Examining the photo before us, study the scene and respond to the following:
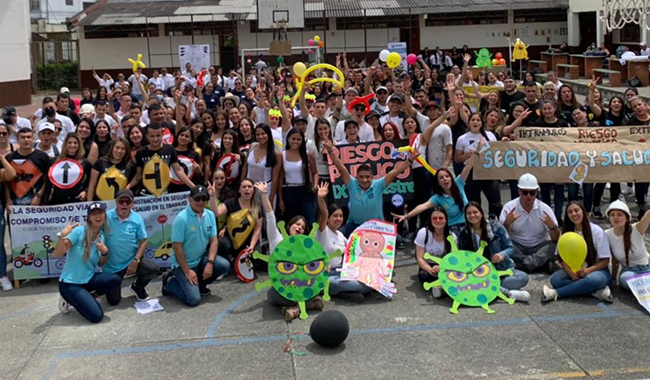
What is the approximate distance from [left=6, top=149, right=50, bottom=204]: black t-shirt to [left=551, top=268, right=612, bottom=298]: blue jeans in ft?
19.6

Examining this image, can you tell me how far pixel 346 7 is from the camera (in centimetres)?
3853

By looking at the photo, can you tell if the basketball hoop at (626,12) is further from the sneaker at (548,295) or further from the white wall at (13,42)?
the white wall at (13,42)

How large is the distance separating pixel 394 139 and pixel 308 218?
5.52 ft

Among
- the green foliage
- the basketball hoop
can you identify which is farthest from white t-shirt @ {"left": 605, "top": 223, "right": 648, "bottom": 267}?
the green foliage

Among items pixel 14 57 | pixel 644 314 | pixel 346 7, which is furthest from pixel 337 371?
pixel 346 7

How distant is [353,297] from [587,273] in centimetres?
239

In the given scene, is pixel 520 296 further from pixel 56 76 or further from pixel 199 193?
pixel 56 76

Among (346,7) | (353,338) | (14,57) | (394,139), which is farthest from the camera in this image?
(346,7)

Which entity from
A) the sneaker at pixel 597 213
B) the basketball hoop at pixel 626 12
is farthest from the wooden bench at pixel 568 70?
the sneaker at pixel 597 213

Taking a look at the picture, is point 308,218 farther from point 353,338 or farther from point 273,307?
point 353,338

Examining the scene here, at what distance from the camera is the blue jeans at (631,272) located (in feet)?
23.0

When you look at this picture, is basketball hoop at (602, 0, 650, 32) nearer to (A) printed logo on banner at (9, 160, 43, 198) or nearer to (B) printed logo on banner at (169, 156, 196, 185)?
(B) printed logo on banner at (169, 156, 196, 185)

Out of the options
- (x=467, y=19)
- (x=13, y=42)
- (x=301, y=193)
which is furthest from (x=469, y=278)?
(x=467, y=19)

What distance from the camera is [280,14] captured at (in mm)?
32188
